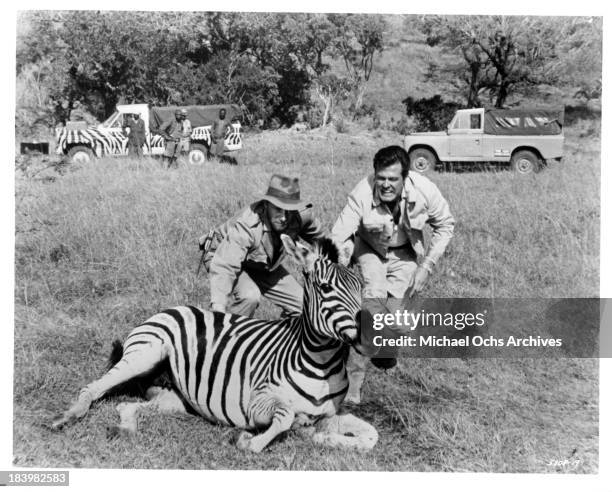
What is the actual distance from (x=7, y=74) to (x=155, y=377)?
90.4 inches

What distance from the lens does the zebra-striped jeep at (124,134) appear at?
570 centimetres

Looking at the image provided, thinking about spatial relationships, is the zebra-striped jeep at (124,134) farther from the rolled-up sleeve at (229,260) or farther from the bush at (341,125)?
the rolled-up sleeve at (229,260)

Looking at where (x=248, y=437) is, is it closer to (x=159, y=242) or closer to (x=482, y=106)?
(x=159, y=242)

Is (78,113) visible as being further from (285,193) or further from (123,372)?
(123,372)

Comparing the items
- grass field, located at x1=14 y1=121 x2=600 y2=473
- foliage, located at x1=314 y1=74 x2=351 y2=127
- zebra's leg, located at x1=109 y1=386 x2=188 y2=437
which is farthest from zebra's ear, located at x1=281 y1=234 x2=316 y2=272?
foliage, located at x1=314 y1=74 x2=351 y2=127

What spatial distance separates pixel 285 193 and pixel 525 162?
2155 mm

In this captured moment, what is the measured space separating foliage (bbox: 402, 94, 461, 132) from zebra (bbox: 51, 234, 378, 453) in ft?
5.86

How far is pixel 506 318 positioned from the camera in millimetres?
5148

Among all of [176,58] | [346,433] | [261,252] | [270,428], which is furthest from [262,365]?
[176,58]

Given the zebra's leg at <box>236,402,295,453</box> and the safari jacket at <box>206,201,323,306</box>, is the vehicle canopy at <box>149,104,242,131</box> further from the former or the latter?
the zebra's leg at <box>236,402,295,453</box>

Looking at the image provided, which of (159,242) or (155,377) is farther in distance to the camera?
(159,242)

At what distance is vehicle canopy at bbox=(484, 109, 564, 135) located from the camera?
572cm

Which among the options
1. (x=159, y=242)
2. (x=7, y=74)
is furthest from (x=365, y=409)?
(x=7, y=74)

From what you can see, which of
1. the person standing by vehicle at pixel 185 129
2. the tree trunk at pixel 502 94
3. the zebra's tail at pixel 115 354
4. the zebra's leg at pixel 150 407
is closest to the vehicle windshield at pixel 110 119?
the person standing by vehicle at pixel 185 129
